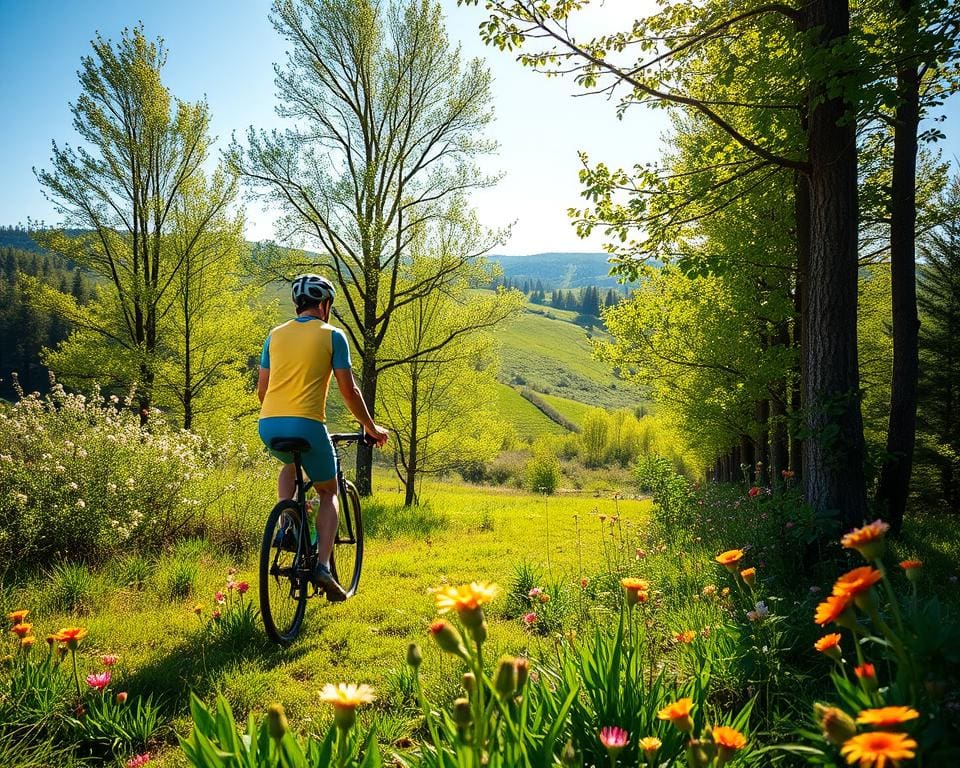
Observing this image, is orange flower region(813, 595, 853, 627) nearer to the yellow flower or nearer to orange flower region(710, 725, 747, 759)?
orange flower region(710, 725, 747, 759)

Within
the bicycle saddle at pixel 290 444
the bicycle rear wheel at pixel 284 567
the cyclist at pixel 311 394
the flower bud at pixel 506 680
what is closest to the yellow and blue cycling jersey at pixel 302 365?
the cyclist at pixel 311 394

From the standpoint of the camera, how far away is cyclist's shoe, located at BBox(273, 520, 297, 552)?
12.2ft

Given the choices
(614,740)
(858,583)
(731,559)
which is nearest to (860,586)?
(858,583)

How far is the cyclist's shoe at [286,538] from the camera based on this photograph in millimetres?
3727

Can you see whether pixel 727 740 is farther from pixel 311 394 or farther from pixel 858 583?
pixel 311 394

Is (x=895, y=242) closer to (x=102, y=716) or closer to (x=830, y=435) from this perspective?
(x=830, y=435)

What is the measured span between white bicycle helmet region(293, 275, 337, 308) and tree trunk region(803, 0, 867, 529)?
14.0ft

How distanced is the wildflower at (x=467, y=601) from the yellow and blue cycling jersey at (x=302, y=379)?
267cm

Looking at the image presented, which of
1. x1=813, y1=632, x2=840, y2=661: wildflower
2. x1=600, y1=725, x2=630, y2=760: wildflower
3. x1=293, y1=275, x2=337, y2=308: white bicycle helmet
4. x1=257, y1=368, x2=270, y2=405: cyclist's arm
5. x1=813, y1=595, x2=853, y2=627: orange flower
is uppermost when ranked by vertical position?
x1=293, y1=275, x2=337, y2=308: white bicycle helmet

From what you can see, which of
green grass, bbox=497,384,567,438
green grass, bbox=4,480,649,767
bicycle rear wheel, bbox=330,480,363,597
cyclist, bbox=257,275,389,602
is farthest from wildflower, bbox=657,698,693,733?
green grass, bbox=497,384,567,438

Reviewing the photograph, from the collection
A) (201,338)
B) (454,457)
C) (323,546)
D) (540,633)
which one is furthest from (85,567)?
(201,338)

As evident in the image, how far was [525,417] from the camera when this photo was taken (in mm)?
84250

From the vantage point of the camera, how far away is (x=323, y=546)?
151 inches

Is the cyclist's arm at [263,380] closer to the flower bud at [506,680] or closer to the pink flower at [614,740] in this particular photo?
the flower bud at [506,680]
